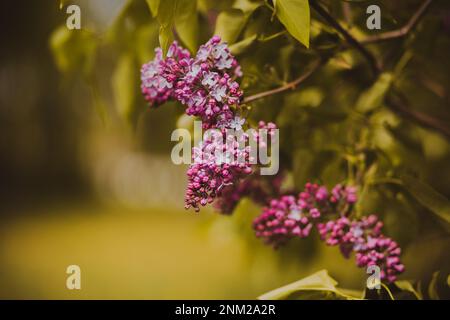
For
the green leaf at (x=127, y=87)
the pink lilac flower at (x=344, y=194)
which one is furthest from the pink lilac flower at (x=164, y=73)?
the pink lilac flower at (x=344, y=194)

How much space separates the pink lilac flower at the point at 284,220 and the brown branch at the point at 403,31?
1.11 feet

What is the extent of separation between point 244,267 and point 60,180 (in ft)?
18.7

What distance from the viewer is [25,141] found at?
265 inches

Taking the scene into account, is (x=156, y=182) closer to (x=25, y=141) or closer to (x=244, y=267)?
(x=25, y=141)

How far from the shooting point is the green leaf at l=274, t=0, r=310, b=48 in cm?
83

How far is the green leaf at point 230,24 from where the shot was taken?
3.12 feet

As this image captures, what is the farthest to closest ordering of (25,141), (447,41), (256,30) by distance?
(25,141)
(447,41)
(256,30)

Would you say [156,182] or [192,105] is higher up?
[156,182]

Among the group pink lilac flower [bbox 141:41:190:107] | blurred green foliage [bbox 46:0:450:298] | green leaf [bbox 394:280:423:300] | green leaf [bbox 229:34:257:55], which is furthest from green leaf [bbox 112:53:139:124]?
green leaf [bbox 394:280:423:300]

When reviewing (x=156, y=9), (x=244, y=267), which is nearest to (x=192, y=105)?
(x=156, y=9)

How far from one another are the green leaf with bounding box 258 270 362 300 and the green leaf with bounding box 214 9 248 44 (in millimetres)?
407
